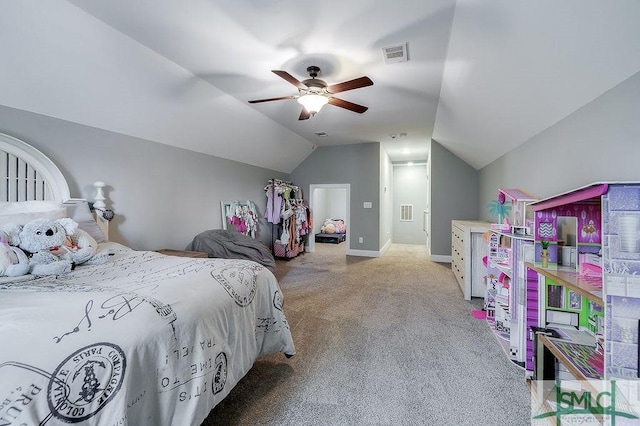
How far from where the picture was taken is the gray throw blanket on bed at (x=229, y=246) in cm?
378

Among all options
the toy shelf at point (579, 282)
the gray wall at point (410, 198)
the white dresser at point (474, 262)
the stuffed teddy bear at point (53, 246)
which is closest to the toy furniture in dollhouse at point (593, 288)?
the toy shelf at point (579, 282)

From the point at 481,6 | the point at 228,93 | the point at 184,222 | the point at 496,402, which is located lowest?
the point at 496,402

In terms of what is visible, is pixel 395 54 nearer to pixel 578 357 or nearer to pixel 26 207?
pixel 578 357

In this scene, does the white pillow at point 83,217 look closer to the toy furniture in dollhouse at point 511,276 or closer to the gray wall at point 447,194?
the toy furniture in dollhouse at point 511,276

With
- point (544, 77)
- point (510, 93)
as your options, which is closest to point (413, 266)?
point (510, 93)

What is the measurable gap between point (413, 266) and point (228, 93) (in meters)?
4.32

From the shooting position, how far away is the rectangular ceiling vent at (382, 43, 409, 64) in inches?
90.0

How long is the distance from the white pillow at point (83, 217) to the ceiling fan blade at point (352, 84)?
8.24 ft

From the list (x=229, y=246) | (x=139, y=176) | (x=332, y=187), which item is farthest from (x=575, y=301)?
(x=332, y=187)

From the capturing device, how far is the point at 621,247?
0.95m

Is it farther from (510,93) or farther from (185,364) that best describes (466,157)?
(185,364)

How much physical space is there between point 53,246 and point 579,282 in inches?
121

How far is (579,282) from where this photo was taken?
1.25 metres

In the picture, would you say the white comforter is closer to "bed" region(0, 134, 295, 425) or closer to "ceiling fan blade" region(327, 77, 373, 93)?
"bed" region(0, 134, 295, 425)
